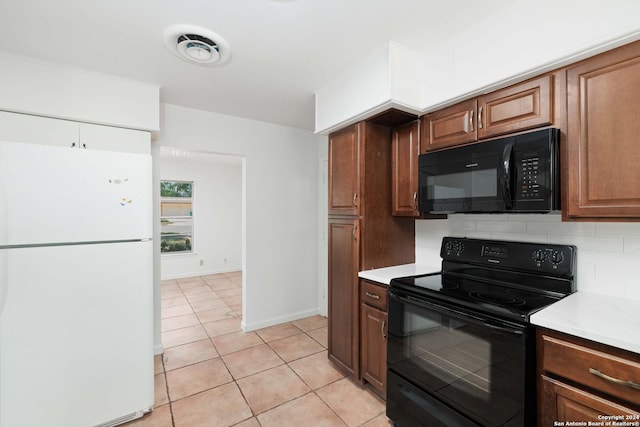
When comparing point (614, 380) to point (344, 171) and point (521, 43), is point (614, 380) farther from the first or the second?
point (344, 171)

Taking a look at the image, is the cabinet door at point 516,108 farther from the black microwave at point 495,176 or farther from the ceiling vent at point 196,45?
the ceiling vent at point 196,45

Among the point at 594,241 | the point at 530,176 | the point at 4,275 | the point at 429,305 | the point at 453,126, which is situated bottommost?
the point at 429,305

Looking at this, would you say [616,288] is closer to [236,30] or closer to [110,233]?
[236,30]

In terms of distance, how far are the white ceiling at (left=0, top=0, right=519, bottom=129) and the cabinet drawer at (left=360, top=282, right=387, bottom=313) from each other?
166 centimetres

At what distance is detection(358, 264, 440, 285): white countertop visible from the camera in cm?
196

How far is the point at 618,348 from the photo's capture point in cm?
100

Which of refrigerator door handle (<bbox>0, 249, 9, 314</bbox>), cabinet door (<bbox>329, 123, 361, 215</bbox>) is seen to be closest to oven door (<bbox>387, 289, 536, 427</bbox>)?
cabinet door (<bbox>329, 123, 361, 215</bbox>)

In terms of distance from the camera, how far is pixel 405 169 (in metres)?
2.19

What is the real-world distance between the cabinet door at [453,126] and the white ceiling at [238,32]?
0.46m

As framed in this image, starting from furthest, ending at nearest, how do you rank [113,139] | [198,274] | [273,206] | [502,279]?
[198,274] < [273,206] < [113,139] < [502,279]

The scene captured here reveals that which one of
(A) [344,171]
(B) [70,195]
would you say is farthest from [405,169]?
(B) [70,195]

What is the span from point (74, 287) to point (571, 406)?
8.40 ft

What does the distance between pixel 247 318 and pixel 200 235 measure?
3472mm

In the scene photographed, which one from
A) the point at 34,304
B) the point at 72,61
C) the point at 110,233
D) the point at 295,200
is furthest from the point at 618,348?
the point at 72,61
